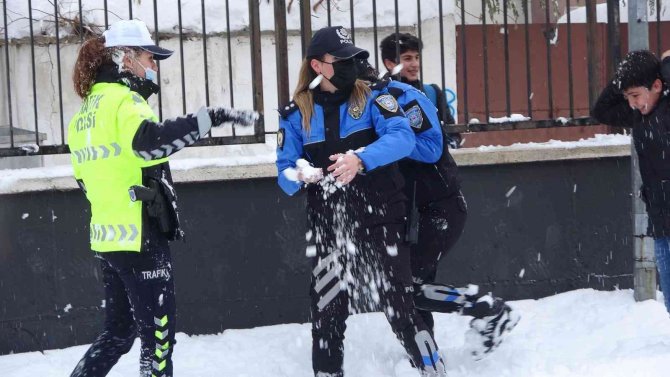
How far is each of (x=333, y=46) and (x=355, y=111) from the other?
0.31 m

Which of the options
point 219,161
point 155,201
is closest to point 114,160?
point 155,201

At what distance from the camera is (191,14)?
902 centimetres

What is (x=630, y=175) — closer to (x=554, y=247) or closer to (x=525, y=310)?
(x=554, y=247)

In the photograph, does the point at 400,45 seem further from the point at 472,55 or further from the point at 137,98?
the point at 472,55

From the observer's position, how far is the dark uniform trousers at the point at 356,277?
15.4 feet

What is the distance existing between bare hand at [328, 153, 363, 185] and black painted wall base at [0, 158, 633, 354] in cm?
199

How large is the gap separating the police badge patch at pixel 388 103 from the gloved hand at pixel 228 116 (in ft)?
2.13

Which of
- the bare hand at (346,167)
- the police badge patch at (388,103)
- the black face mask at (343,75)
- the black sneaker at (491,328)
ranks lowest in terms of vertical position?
the black sneaker at (491,328)

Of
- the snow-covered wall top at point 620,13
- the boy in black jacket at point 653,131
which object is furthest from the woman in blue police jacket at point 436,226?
the snow-covered wall top at point 620,13

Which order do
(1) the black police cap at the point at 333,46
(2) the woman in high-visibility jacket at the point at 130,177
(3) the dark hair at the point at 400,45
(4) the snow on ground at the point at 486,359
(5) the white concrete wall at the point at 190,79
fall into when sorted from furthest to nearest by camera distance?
(5) the white concrete wall at the point at 190,79 < (3) the dark hair at the point at 400,45 < (4) the snow on ground at the point at 486,359 < (1) the black police cap at the point at 333,46 < (2) the woman in high-visibility jacket at the point at 130,177

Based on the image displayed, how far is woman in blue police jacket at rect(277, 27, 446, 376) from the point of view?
15.2 ft

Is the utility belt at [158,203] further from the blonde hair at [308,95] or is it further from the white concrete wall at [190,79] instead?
the white concrete wall at [190,79]

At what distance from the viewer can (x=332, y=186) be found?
4676 mm

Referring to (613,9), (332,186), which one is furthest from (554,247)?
(332,186)
